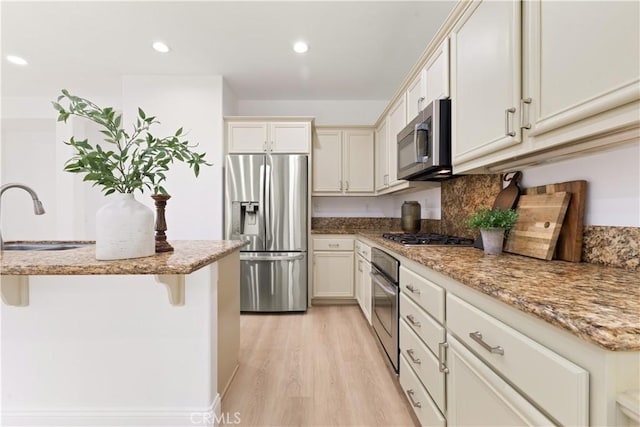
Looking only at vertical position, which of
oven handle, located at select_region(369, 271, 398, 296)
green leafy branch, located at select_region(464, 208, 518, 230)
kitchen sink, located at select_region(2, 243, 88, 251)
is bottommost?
oven handle, located at select_region(369, 271, 398, 296)

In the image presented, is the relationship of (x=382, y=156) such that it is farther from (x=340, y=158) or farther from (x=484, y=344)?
(x=484, y=344)

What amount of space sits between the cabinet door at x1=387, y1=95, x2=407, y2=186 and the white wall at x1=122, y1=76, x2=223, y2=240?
1917 millimetres

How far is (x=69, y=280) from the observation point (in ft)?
4.62

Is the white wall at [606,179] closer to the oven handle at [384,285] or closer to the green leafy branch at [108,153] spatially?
the oven handle at [384,285]

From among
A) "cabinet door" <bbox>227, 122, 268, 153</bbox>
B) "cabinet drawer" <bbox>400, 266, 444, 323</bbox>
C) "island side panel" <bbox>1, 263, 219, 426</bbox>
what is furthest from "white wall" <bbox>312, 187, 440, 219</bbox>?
"island side panel" <bbox>1, 263, 219, 426</bbox>

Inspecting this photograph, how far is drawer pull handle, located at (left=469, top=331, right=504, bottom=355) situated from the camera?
80 centimetres

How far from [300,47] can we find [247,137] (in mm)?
1198

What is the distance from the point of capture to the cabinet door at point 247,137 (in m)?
3.41

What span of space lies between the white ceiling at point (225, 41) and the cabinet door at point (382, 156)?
60cm

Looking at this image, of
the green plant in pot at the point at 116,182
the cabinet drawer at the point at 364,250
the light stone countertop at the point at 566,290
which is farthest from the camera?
the cabinet drawer at the point at 364,250

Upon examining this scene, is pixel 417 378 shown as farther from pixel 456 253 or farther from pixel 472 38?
pixel 472 38

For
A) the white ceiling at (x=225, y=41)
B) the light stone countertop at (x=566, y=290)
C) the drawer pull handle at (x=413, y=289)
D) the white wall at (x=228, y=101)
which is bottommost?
the drawer pull handle at (x=413, y=289)

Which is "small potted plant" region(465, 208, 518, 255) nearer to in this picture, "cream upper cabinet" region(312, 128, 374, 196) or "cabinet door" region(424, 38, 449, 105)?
"cabinet door" region(424, 38, 449, 105)

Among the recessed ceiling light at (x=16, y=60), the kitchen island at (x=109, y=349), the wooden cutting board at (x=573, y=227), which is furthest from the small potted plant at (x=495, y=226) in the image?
the recessed ceiling light at (x=16, y=60)
